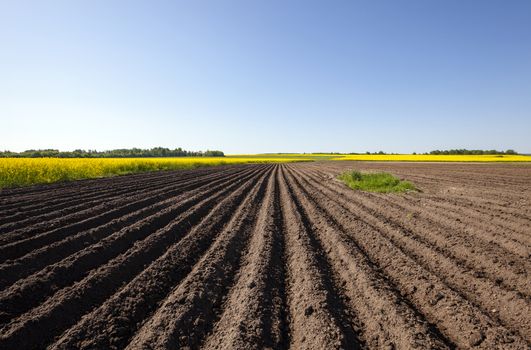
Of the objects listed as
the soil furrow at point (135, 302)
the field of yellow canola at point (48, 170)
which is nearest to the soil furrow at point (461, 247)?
the soil furrow at point (135, 302)

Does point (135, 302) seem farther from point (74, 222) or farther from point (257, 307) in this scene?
point (74, 222)

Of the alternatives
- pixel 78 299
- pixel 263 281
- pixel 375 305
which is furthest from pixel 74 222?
pixel 375 305

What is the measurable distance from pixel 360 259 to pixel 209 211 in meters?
5.66

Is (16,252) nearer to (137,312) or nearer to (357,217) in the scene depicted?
(137,312)

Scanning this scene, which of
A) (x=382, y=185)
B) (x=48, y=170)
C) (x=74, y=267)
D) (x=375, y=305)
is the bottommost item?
(x=375, y=305)

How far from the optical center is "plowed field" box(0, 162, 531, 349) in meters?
3.08

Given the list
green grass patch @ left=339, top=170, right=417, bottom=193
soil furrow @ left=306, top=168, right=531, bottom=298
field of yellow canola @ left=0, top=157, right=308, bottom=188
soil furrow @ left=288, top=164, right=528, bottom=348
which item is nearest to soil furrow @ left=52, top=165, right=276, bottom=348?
soil furrow @ left=288, top=164, right=528, bottom=348

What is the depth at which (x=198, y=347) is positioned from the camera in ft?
9.55

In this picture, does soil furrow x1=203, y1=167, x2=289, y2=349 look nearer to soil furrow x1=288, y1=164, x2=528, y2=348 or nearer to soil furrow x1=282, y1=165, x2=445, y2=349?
soil furrow x1=282, y1=165, x2=445, y2=349

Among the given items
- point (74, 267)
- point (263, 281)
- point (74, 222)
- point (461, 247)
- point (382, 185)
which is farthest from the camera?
point (382, 185)

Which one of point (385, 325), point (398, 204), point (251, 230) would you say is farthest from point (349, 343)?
point (398, 204)

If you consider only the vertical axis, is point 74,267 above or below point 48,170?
below

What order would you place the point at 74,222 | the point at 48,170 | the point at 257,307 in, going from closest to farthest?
the point at 257,307, the point at 74,222, the point at 48,170

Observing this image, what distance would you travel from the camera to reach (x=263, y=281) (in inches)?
170
